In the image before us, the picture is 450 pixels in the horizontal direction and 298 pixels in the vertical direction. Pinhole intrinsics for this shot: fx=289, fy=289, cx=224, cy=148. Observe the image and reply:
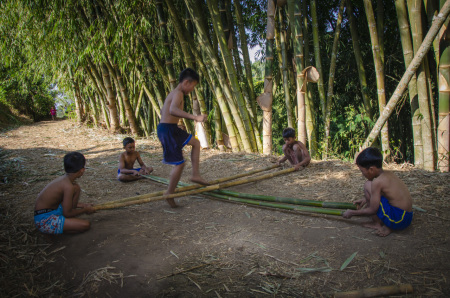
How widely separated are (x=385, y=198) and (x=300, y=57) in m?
2.58

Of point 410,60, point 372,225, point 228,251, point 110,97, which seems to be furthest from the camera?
point 110,97

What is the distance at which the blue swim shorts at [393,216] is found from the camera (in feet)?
6.17

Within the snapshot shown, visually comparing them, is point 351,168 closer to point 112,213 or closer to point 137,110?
point 112,213

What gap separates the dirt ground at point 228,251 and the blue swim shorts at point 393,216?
72mm

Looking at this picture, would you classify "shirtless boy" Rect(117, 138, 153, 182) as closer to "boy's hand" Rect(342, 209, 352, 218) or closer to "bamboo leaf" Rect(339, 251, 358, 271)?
"boy's hand" Rect(342, 209, 352, 218)

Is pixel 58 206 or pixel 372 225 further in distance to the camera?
pixel 58 206

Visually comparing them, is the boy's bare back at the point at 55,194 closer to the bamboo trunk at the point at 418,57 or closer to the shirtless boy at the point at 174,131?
the shirtless boy at the point at 174,131

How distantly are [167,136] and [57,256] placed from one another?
124 centimetres

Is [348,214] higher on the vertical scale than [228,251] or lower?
higher

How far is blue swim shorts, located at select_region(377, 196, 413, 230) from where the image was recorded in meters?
1.88

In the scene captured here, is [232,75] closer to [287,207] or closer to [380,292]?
[287,207]

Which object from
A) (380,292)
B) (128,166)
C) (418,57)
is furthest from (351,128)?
(380,292)

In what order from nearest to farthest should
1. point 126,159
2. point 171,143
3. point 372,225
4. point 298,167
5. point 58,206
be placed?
point 372,225
point 58,206
point 171,143
point 298,167
point 126,159

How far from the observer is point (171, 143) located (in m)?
2.61
